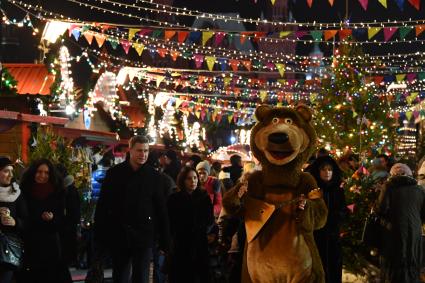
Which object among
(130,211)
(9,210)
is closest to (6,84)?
(9,210)

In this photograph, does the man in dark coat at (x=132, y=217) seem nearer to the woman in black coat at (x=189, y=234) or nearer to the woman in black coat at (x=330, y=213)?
the woman in black coat at (x=189, y=234)

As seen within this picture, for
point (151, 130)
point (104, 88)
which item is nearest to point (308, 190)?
point (104, 88)

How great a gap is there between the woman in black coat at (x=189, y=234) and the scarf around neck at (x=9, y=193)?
196 centimetres

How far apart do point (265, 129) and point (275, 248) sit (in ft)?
3.75

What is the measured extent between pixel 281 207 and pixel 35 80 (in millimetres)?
14916

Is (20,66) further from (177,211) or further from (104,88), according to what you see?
(177,211)

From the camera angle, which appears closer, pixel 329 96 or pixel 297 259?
pixel 297 259

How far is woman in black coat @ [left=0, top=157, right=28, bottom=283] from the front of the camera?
7.91m

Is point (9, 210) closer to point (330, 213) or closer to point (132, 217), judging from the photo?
point (132, 217)

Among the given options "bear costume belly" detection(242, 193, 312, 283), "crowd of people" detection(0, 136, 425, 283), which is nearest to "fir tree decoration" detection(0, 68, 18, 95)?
"crowd of people" detection(0, 136, 425, 283)

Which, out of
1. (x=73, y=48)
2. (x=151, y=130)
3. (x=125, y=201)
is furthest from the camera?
(x=151, y=130)

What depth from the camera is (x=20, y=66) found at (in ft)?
70.1

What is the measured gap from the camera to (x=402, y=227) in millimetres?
9516

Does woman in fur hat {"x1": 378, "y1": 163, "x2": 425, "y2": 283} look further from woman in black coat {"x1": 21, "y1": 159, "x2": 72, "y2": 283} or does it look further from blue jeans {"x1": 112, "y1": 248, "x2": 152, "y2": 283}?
woman in black coat {"x1": 21, "y1": 159, "x2": 72, "y2": 283}
